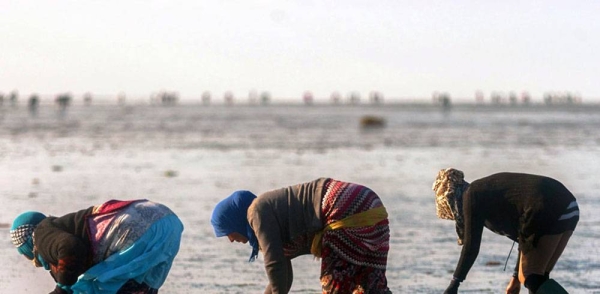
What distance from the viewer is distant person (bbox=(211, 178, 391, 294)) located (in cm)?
562

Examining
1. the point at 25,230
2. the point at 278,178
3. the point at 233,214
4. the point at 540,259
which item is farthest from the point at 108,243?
the point at 278,178

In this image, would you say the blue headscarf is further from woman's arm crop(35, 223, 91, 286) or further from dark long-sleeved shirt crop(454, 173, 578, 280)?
dark long-sleeved shirt crop(454, 173, 578, 280)

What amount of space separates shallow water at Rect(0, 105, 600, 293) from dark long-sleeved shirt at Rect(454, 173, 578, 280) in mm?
2103

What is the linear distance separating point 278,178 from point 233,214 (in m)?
10.8

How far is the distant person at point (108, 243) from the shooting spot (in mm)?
5539

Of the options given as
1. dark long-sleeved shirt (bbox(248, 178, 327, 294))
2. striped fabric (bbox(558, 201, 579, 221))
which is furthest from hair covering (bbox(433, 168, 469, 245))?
dark long-sleeved shirt (bbox(248, 178, 327, 294))

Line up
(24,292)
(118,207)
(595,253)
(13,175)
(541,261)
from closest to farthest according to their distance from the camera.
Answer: (118,207) → (541,261) → (24,292) → (595,253) → (13,175)

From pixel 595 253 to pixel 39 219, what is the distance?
18.8 feet

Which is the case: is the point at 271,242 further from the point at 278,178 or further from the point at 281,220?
the point at 278,178

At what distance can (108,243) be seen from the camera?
18.4 feet

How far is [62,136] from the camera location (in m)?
31.9

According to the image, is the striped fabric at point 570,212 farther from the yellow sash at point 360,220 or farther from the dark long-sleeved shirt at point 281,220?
the dark long-sleeved shirt at point 281,220

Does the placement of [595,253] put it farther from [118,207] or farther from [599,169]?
[599,169]

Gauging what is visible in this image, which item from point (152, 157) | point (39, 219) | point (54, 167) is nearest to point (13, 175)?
point (54, 167)
